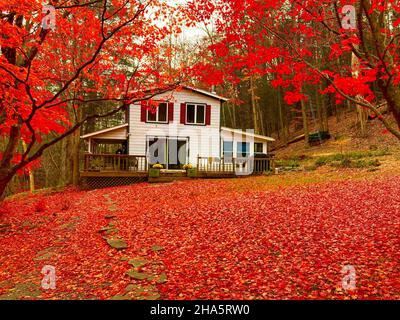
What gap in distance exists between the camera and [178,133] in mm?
23000

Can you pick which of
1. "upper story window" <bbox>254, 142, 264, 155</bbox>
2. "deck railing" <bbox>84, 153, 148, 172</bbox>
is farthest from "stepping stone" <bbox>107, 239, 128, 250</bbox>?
"upper story window" <bbox>254, 142, 264, 155</bbox>

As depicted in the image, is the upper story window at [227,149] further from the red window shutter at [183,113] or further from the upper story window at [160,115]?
the upper story window at [160,115]

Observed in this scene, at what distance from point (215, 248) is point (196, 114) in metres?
17.3

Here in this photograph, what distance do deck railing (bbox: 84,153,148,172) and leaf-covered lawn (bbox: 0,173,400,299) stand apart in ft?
23.8

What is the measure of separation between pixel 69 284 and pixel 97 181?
14.3 m

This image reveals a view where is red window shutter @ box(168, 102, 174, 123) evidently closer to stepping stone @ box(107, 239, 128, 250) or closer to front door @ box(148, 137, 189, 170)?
front door @ box(148, 137, 189, 170)

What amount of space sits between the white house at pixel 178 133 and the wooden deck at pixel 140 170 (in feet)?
3.57

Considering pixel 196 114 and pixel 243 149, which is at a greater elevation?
pixel 196 114

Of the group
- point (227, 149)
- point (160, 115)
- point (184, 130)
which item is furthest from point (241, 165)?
point (160, 115)

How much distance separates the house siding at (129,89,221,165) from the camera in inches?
879

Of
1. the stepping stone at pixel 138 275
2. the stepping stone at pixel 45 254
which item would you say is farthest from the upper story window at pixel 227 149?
the stepping stone at pixel 138 275

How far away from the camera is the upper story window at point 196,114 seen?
23.3 meters

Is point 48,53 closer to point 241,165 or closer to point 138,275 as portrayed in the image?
point 138,275
